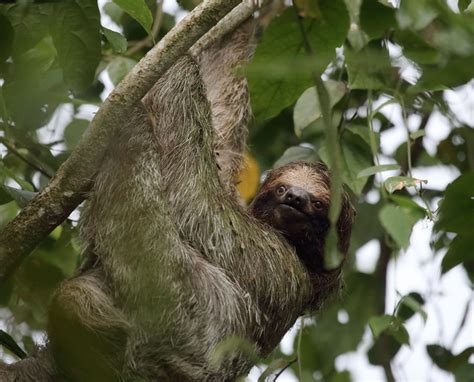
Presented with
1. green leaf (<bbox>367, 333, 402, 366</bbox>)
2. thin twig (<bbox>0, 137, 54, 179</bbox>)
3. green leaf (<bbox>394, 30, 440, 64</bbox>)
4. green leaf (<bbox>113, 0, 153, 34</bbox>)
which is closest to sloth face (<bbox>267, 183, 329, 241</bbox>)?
green leaf (<bbox>367, 333, 402, 366</bbox>)

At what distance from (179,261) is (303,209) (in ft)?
4.47

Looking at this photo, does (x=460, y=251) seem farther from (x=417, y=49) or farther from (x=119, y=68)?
(x=119, y=68)

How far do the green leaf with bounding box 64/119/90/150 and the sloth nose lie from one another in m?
2.03

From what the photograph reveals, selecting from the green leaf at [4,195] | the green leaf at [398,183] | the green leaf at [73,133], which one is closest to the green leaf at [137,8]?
the green leaf at [73,133]

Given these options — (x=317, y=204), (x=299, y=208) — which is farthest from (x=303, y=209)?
(x=317, y=204)

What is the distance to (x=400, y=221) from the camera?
155 inches

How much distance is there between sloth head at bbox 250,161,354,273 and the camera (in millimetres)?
6320

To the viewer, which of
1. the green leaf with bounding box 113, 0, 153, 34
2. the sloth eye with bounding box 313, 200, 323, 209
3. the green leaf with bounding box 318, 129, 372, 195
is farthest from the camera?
the sloth eye with bounding box 313, 200, 323, 209

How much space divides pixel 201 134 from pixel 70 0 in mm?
1601

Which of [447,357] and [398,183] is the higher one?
[398,183]

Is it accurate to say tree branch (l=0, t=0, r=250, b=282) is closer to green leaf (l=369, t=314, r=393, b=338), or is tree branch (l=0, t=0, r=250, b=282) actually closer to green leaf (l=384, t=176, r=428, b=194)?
green leaf (l=384, t=176, r=428, b=194)

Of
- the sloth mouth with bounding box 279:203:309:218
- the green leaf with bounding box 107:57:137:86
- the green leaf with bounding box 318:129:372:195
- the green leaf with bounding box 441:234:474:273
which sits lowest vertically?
the sloth mouth with bounding box 279:203:309:218

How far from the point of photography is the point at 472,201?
3.01 metres

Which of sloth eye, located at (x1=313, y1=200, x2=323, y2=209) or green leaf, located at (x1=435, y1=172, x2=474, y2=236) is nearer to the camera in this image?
green leaf, located at (x1=435, y1=172, x2=474, y2=236)
